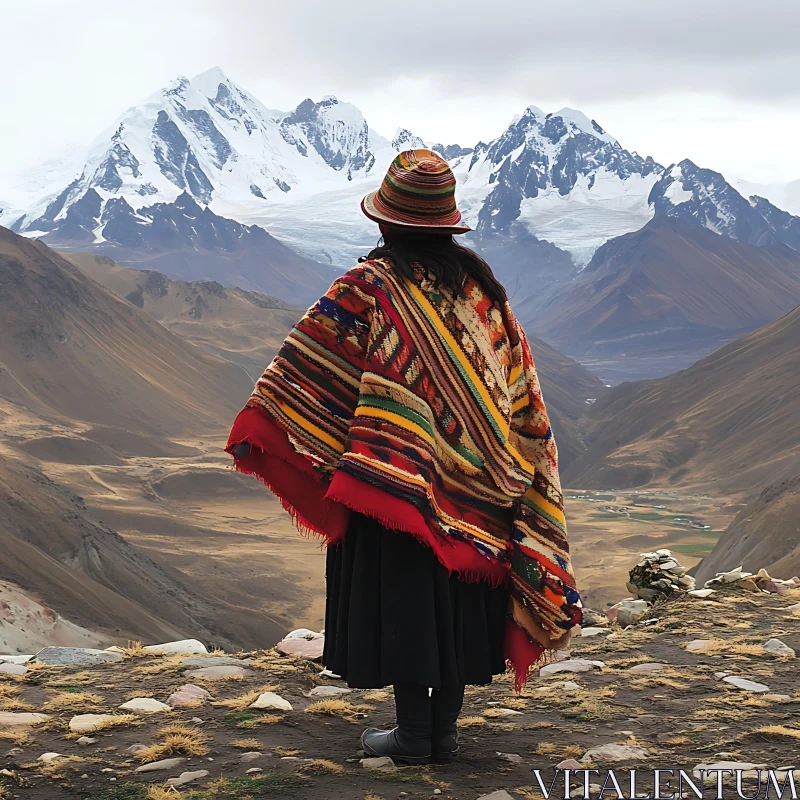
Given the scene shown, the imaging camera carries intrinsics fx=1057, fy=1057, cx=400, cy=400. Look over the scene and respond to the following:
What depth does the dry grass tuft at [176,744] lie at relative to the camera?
12.2 feet

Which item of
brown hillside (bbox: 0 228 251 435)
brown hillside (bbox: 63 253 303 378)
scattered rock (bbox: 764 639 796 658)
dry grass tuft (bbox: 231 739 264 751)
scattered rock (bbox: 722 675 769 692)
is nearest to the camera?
dry grass tuft (bbox: 231 739 264 751)

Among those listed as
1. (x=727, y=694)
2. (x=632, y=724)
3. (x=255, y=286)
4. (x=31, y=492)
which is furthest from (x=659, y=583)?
(x=255, y=286)

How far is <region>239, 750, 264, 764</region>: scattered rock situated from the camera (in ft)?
12.2

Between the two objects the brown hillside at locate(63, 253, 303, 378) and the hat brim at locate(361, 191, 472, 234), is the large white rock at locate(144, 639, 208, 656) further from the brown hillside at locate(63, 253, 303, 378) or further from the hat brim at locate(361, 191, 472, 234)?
the brown hillside at locate(63, 253, 303, 378)

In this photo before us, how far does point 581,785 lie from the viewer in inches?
137

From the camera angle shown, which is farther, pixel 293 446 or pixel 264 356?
pixel 264 356

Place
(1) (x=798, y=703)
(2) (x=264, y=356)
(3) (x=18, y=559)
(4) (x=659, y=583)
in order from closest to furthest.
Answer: (1) (x=798, y=703)
(4) (x=659, y=583)
(3) (x=18, y=559)
(2) (x=264, y=356)

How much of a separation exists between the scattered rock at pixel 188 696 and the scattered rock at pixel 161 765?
791mm

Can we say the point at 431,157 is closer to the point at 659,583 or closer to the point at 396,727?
the point at 396,727

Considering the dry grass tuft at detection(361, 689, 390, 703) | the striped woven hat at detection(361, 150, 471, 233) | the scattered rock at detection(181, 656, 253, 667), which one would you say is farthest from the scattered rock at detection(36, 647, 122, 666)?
the striped woven hat at detection(361, 150, 471, 233)

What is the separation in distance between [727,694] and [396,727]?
177cm

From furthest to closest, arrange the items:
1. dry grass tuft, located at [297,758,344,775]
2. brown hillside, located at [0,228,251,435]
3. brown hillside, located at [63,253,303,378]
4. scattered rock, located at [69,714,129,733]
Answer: brown hillside, located at [63,253,303,378], brown hillside, located at [0,228,251,435], scattered rock, located at [69,714,129,733], dry grass tuft, located at [297,758,344,775]

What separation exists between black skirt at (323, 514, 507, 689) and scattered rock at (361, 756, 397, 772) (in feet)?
0.94

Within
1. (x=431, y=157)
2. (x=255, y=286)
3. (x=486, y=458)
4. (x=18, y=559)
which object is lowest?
(x=18, y=559)
